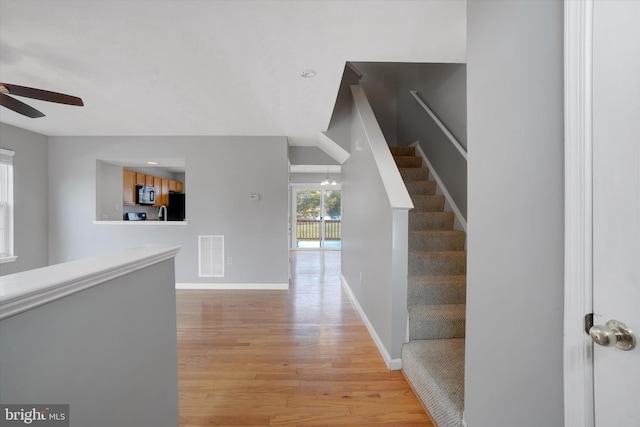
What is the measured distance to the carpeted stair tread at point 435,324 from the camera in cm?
209

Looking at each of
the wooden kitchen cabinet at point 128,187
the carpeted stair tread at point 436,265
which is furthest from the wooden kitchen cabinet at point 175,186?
the carpeted stair tread at point 436,265

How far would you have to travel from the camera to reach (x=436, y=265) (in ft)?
8.26

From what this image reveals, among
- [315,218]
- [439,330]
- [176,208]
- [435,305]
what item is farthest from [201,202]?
[315,218]

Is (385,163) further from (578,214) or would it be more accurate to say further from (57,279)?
(57,279)

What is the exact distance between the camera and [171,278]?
145 cm

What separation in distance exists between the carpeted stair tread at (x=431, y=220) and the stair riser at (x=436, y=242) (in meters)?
0.22

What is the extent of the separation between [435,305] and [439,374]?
670 millimetres

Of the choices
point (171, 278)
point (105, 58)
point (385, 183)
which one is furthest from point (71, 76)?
point (385, 183)

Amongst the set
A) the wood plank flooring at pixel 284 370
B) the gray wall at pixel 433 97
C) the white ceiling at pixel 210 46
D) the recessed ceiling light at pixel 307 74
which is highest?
the gray wall at pixel 433 97

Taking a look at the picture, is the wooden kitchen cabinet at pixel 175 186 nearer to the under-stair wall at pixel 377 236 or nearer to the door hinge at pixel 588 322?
the under-stair wall at pixel 377 236

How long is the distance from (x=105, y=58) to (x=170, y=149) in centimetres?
231

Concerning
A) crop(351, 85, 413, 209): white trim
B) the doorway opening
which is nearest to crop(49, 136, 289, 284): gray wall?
crop(351, 85, 413, 209): white trim

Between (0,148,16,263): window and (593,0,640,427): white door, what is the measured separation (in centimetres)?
565

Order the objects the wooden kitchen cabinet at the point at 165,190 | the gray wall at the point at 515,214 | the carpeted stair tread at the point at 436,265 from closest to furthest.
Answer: the gray wall at the point at 515,214 → the carpeted stair tread at the point at 436,265 → the wooden kitchen cabinet at the point at 165,190
